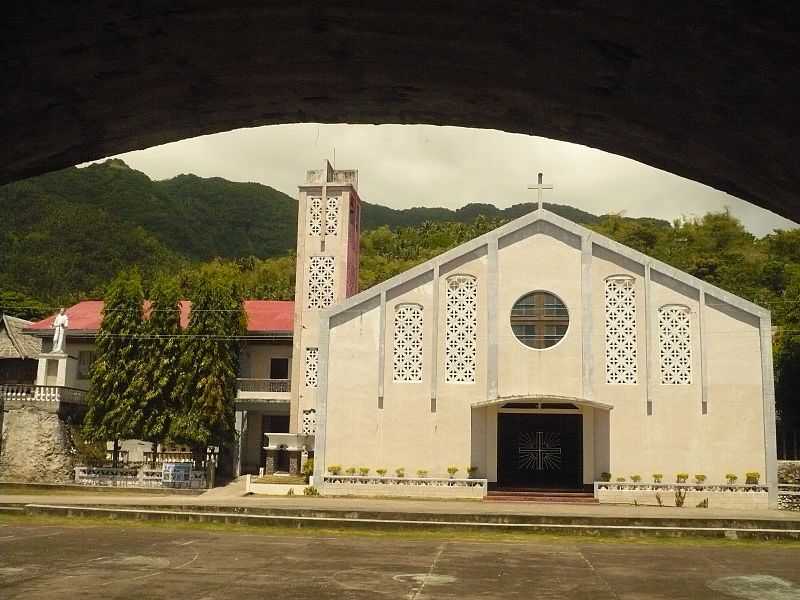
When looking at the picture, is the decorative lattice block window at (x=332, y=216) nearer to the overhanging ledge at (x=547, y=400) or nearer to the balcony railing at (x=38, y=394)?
the overhanging ledge at (x=547, y=400)

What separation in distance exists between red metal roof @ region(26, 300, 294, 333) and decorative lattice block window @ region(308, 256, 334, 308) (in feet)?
11.4

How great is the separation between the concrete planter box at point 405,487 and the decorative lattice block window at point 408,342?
3269 mm

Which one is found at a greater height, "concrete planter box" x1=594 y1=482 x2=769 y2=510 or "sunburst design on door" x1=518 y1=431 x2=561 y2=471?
"sunburst design on door" x1=518 y1=431 x2=561 y2=471

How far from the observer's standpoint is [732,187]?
3.20m

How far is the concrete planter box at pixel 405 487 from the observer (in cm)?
2444

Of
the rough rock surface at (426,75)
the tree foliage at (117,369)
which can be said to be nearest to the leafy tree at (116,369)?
the tree foliage at (117,369)

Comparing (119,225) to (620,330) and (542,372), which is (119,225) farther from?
(620,330)

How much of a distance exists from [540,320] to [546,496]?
5541 mm

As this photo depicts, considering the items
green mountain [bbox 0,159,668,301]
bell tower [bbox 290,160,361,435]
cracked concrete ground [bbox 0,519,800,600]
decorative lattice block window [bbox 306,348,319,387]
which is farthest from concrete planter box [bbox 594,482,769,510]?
green mountain [bbox 0,159,668,301]

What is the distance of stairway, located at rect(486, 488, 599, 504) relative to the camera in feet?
78.3

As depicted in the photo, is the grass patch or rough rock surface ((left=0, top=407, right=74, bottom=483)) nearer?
the grass patch

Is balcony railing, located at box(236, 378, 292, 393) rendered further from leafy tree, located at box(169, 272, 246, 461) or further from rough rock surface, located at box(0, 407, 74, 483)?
rough rock surface, located at box(0, 407, 74, 483)

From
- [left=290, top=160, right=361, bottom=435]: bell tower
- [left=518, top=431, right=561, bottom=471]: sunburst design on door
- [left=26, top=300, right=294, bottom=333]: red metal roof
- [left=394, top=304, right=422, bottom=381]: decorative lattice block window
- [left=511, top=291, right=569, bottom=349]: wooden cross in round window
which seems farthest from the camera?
[left=26, top=300, right=294, bottom=333]: red metal roof

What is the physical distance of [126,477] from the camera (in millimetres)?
27047
